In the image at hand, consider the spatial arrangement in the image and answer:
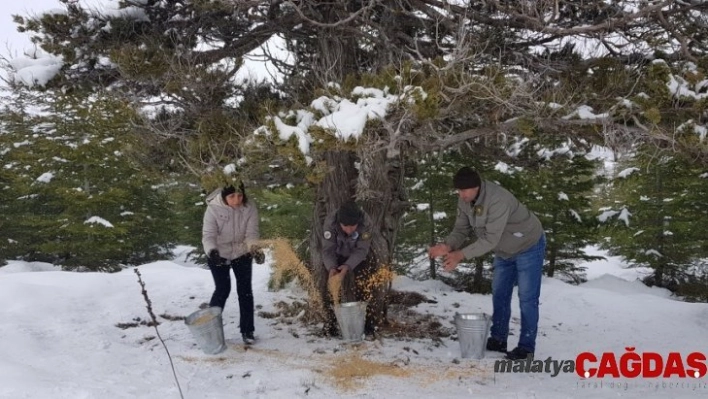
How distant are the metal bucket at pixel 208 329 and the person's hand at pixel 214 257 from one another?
43 cm

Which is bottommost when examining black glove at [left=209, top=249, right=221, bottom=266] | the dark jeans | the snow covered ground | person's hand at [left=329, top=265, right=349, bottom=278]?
the snow covered ground

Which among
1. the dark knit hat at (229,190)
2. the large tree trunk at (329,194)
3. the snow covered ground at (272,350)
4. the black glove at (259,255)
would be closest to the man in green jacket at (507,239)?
the snow covered ground at (272,350)

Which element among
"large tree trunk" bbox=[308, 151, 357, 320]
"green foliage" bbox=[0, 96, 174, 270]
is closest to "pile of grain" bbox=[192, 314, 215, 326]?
"large tree trunk" bbox=[308, 151, 357, 320]

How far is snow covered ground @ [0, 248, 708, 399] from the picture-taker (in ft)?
11.5

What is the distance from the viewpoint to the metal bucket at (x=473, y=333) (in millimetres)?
4184

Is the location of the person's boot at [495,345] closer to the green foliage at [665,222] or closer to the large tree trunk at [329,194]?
the large tree trunk at [329,194]

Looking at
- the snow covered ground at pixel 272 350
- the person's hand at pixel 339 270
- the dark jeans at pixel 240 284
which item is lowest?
the snow covered ground at pixel 272 350

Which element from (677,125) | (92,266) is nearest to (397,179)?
(677,125)

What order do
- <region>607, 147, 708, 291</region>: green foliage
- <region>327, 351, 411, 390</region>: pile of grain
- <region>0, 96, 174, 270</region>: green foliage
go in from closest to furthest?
<region>327, 351, 411, 390</region>: pile of grain, <region>607, 147, 708, 291</region>: green foliage, <region>0, 96, 174, 270</region>: green foliage

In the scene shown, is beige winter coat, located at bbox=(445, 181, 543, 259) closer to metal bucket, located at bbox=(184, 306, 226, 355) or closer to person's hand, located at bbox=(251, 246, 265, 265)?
person's hand, located at bbox=(251, 246, 265, 265)

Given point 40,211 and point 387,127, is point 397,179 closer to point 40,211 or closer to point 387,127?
point 387,127

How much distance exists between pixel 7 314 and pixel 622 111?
650cm

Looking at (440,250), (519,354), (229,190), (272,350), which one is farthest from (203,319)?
(519,354)

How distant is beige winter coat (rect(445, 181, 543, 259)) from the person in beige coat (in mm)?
2119
